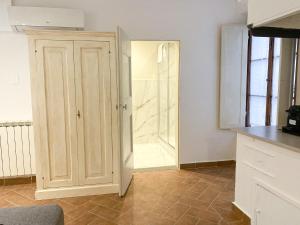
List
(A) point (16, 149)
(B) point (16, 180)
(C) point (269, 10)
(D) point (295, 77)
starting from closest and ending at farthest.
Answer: (C) point (269, 10)
(D) point (295, 77)
(A) point (16, 149)
(B) point (16, 180)

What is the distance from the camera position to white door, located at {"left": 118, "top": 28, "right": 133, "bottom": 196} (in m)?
3.01

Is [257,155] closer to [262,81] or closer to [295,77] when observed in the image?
[295,77]

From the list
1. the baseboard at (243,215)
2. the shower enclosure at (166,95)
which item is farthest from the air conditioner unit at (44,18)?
the baseboard at (243,215)

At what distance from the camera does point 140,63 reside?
577 cm

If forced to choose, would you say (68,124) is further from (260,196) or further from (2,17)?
(260,196)

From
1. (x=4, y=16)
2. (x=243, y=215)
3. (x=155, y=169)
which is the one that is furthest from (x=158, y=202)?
(x=4, y=16)

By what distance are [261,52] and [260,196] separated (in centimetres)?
253

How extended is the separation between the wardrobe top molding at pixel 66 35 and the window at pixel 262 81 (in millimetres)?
2271

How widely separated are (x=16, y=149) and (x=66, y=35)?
1.69 metres

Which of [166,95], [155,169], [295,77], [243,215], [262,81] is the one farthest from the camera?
[166,95]

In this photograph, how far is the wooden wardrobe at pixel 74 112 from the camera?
3.02 m

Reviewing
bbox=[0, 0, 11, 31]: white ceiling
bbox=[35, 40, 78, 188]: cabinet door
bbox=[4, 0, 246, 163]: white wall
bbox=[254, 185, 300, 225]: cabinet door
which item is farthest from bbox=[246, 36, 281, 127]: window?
bbox=[0, 0, 11, 31]: white ceiling

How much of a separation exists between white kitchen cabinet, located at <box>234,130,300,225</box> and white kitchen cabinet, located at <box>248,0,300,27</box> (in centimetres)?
97

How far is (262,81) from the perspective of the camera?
3969 millimetres
